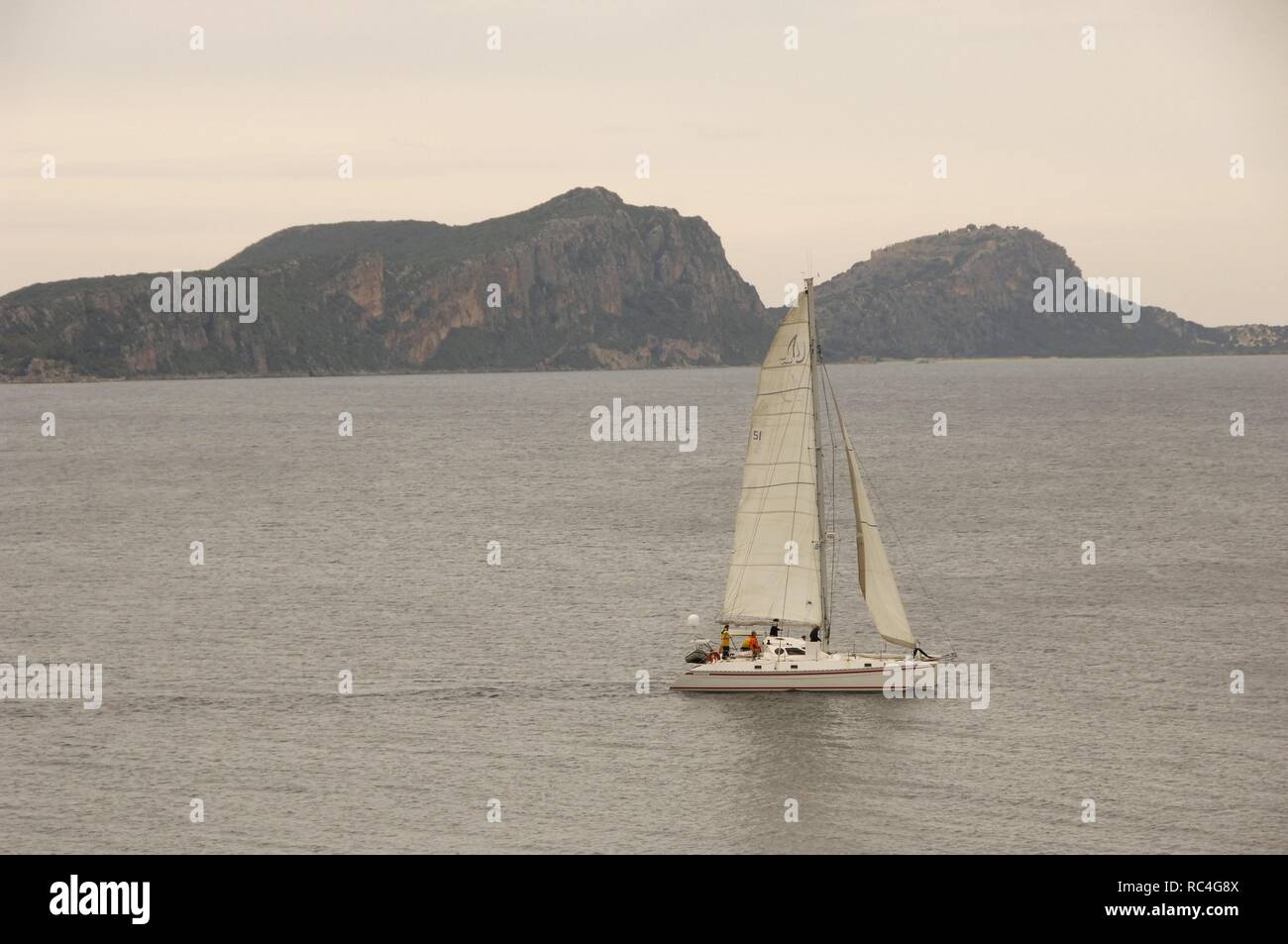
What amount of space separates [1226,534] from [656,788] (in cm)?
5944

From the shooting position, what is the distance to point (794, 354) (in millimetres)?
56219

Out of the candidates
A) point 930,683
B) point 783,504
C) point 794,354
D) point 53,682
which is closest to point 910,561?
point 930,683

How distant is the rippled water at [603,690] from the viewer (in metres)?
42.9

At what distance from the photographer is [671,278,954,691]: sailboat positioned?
5569cm

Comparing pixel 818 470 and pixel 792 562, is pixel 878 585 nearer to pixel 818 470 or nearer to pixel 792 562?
pixel 792 562

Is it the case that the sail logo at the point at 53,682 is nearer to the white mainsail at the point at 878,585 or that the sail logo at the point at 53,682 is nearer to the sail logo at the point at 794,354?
the sail logo at the point at 794,354

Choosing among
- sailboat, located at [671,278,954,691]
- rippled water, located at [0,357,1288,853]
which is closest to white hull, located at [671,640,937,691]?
sailboat, located at [671,278,954,691]

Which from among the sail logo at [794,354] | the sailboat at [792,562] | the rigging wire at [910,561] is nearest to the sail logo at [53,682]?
the sailboat at [792,562]

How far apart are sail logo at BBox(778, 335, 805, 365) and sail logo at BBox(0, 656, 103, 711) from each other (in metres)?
26.5

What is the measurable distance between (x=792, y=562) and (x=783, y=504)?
2030 mm

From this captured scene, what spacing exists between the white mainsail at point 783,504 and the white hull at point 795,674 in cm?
156
